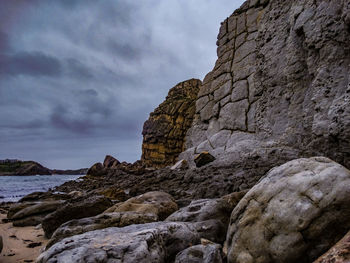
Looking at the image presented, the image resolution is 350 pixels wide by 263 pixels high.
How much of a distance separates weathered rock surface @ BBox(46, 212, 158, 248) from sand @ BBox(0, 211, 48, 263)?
0.69 meters

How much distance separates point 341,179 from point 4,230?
6569 millimetres

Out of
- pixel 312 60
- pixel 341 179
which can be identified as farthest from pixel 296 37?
pixel 341 179

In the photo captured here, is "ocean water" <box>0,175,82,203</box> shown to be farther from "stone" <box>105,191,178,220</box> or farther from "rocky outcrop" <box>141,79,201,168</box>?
"rocky outcrop" <box>141,79,201,168</box>

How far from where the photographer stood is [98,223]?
337 centimetres

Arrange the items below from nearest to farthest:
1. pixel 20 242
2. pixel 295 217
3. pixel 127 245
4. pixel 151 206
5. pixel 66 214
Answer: pixel 295 217 → pixel 127 245 → pixel 151 206 → pixel 20 242 → pixel 66 214

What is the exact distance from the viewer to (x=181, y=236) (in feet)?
8.57

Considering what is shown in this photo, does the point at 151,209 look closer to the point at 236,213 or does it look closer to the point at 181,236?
the point at 181,236

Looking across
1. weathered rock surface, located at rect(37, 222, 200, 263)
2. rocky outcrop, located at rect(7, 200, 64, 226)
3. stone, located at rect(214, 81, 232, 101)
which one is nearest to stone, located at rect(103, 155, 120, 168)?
stone, located at rect(214, 81, 232, 101)

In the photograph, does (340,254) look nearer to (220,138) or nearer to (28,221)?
(28,221)

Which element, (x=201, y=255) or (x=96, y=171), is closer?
(x=201, y=255)

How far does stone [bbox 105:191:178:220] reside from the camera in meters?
4.16

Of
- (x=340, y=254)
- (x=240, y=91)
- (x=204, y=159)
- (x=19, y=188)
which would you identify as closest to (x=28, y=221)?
(x=204, y=159)

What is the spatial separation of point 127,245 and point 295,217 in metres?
1.52

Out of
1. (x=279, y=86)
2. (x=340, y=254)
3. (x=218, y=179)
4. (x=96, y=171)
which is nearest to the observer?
(x=340, y=254)
